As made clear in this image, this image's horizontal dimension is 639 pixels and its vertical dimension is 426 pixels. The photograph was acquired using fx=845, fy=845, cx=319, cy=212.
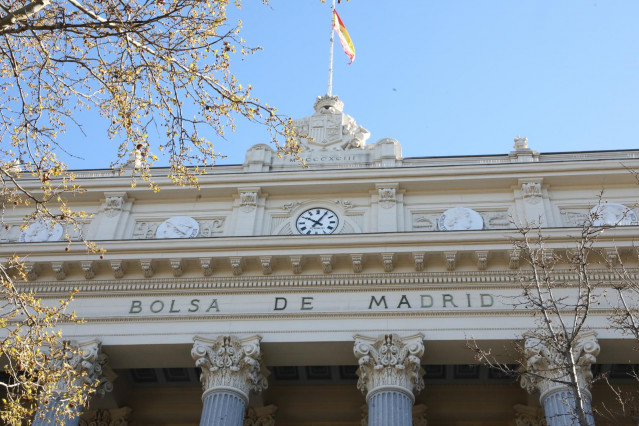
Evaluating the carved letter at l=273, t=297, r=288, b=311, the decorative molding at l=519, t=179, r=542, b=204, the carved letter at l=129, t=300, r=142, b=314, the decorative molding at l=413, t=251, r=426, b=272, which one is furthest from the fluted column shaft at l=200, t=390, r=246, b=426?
the decorative molding at l=519, t=179, r=542, b=204

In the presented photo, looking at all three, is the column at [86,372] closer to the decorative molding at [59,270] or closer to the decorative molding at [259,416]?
the decorative molding at [59,270]

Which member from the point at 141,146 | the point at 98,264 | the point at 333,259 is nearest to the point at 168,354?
the point at 98,264

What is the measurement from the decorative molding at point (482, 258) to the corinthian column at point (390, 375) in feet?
8.72

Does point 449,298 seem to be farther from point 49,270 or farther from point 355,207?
point 49,270

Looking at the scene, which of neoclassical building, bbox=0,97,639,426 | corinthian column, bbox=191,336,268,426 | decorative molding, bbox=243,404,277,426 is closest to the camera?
corinthian column, bbox=191,336,268,426

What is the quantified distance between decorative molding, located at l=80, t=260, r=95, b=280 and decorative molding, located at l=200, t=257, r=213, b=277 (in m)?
3.24

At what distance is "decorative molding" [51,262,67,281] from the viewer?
79.6 feet

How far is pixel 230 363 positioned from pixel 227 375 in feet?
1.16

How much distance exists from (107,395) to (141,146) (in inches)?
458

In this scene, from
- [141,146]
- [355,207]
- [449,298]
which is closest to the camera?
[141,146]

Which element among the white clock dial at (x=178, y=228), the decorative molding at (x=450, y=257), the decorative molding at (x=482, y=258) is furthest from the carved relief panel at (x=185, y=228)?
the decorative molding at (x=482, y=258)

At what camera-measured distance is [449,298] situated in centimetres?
2288

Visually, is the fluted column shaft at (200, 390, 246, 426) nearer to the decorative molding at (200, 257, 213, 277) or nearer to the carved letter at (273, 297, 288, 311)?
the carved letter at (273, 297, 288, 311)

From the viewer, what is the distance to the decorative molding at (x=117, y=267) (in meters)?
24.1
